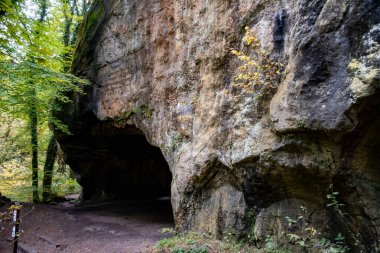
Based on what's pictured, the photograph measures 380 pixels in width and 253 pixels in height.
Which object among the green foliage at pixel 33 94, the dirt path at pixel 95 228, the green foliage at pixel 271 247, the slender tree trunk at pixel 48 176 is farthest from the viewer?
the slender tree trunk at pixel 48 176

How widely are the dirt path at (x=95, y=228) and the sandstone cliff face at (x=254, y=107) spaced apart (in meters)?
1.84

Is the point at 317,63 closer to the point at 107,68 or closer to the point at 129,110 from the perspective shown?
the point at 129,110

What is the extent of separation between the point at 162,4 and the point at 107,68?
11.6 ft

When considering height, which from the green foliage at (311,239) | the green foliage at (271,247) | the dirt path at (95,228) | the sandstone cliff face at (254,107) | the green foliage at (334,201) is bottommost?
the dirt path at (95,228)

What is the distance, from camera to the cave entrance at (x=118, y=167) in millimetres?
13914

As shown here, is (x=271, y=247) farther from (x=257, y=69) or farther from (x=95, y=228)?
(x=95, y=228)

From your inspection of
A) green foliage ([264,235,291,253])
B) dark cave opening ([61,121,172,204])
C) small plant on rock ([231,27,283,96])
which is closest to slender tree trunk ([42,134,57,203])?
dark cave opening ([61,121,172,204])

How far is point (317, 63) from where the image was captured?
420 cm

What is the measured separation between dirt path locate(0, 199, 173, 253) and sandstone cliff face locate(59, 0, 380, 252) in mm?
1841

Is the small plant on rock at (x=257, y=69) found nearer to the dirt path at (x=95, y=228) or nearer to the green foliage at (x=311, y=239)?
the green foliage at (x=311, y=239)

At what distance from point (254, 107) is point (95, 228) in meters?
6.70

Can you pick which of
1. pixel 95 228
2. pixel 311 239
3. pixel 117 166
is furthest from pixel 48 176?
pixel 311 239

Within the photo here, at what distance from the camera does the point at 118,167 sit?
15.6 m

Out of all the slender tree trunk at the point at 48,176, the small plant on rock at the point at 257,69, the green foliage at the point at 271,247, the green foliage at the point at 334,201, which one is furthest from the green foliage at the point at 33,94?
the green foliage at the point at 334,201
